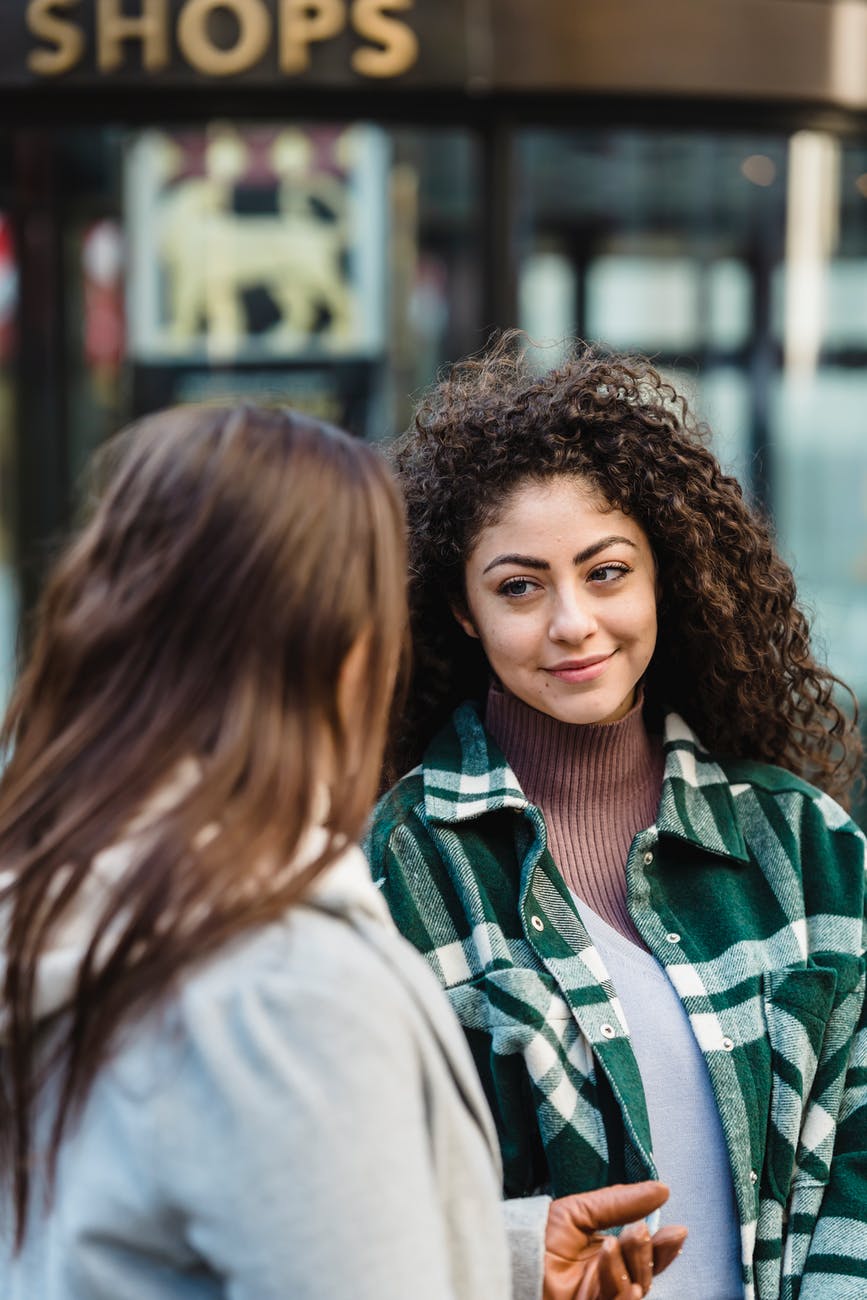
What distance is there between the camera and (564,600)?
197 centimetres

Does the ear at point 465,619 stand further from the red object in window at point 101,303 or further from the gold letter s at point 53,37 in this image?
the red object in window at point 101,303

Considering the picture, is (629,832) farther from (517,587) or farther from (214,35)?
(214,35)

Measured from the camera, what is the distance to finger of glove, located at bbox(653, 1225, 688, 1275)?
163 centimetres

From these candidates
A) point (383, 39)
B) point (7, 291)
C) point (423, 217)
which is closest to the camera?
point (383, 39)

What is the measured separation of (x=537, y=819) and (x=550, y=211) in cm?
396

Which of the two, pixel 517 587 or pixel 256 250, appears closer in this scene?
pixel 517 587

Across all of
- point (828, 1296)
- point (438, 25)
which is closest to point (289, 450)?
point (828, 1296)

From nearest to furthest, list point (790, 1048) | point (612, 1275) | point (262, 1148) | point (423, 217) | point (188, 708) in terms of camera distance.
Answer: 1. point (262, 1148)
2. point (188, 708)
3. point (612, 1275)
4. point (790, 1048)
5. point (423, 217)

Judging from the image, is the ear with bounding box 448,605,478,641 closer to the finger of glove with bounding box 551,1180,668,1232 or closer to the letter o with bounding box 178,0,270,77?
the finger of glove with bounding box 551,1180,668,1232

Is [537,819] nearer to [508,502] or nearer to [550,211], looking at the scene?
[508,502]

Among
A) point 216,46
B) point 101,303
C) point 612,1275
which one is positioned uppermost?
point 216,46

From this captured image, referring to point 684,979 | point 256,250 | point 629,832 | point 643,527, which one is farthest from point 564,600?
point 256,250

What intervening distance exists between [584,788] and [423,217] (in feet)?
11.8

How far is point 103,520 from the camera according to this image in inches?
52.6
